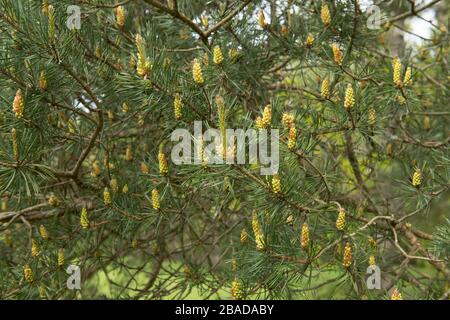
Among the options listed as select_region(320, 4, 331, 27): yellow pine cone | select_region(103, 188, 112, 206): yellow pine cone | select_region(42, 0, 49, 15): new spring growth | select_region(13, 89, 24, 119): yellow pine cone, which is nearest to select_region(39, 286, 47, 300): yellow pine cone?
select_region(103, 188, 112, 206): yellow pine cone

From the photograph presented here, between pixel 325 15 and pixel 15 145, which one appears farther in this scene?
pixel 325 15

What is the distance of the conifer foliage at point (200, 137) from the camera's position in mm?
1426

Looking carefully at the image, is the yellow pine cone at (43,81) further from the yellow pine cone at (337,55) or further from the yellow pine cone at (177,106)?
the yellow pine cone at (337,55)

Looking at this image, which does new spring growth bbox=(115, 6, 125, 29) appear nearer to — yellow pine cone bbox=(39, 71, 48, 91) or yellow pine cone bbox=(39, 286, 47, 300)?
yellow pine cone bbox=(39, 71, 48, 91)

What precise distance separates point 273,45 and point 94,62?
643 millimetres

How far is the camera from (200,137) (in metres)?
1.17

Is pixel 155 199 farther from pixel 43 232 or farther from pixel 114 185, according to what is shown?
pixel 43 232

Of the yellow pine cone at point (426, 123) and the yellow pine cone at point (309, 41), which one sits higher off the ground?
the yellow pine cone at point (309, 41)

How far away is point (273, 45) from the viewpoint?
6.64 ft

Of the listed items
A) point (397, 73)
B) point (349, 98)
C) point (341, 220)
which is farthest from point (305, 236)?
point (397, 73)

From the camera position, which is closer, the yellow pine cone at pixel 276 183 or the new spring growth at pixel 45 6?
the yellow pine cone at pixel 276 183

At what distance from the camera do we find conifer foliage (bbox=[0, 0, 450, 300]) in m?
1.43

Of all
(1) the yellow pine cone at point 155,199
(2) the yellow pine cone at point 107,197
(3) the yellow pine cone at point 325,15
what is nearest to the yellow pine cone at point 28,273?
(2) the yellow pine cone at point 107,197

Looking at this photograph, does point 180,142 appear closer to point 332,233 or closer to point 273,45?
point 332,233
